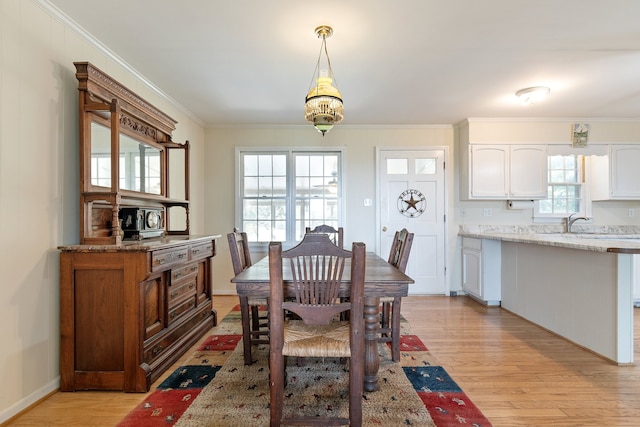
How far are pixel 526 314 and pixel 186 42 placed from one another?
419 centimetres

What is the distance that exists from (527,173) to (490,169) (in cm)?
51

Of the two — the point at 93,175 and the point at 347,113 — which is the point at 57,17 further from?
the point at 347,113

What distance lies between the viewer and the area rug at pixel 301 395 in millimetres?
1743

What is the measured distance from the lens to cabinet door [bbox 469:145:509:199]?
4258 mm

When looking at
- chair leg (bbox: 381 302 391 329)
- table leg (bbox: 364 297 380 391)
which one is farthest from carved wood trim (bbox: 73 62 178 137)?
chair leg (bbox: 381 302 391 329)

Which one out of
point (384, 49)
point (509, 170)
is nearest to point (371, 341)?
point (384, 49)

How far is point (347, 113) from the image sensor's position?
4066mm

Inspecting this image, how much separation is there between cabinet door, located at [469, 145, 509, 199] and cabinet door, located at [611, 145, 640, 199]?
1.49 meters

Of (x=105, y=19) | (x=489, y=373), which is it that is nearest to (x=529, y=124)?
(x=489, y=373)

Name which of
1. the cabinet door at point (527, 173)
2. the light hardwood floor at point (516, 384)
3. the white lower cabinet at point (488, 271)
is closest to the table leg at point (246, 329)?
the light hardwood floor at point (516, 384)

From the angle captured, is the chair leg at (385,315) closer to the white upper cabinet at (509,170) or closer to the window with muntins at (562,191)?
the white upper cabinet at (509,170)

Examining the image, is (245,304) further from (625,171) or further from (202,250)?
(625,171)

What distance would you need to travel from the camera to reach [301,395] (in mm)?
1959

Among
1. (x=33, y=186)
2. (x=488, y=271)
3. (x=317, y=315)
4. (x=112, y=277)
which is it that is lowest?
(x=488, y=271)
